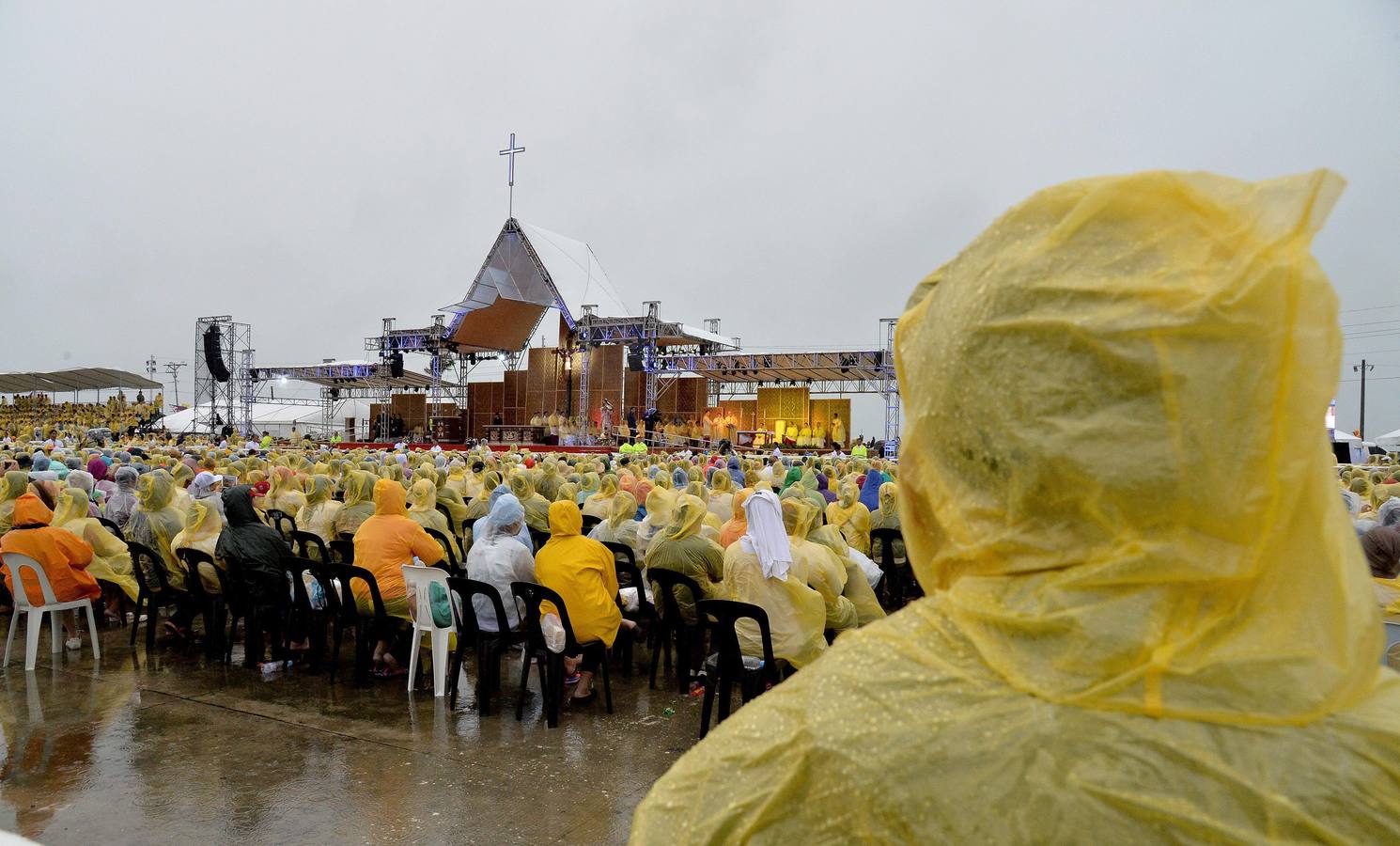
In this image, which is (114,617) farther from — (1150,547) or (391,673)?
(1150,547)

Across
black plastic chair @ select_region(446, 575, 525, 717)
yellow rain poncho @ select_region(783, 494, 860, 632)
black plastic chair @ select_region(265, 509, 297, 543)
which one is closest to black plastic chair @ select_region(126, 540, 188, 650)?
black plastic chair @ select_region(265, 509, 297, 543)

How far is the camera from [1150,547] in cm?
78

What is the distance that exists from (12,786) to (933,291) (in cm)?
474

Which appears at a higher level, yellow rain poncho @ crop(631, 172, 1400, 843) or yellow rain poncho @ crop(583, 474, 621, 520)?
yellow rain poncho @ crop(631, 172, 1400, 843)

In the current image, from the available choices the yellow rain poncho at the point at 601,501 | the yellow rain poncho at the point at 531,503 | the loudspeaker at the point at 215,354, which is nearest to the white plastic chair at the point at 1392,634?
the yellow rain poncho at the point at 601,501

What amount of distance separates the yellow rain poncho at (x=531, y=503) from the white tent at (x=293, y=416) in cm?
3380

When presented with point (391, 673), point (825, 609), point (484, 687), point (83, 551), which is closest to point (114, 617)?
point (83, 551)

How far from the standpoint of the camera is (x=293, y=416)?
45.3 metres

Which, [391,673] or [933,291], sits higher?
[933,291]

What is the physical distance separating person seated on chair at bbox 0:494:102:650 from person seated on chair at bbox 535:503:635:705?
3355 mm

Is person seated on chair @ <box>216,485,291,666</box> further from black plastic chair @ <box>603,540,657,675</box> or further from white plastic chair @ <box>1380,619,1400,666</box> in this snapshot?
white plastic chair @ <box>1380,619,1400,666</box>

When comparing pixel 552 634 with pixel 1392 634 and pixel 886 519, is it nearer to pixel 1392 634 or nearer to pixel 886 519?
pixel 886 519

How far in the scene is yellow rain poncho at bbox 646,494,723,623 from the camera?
5168 mm

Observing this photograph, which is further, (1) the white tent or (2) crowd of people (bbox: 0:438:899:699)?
(1) the white tent
